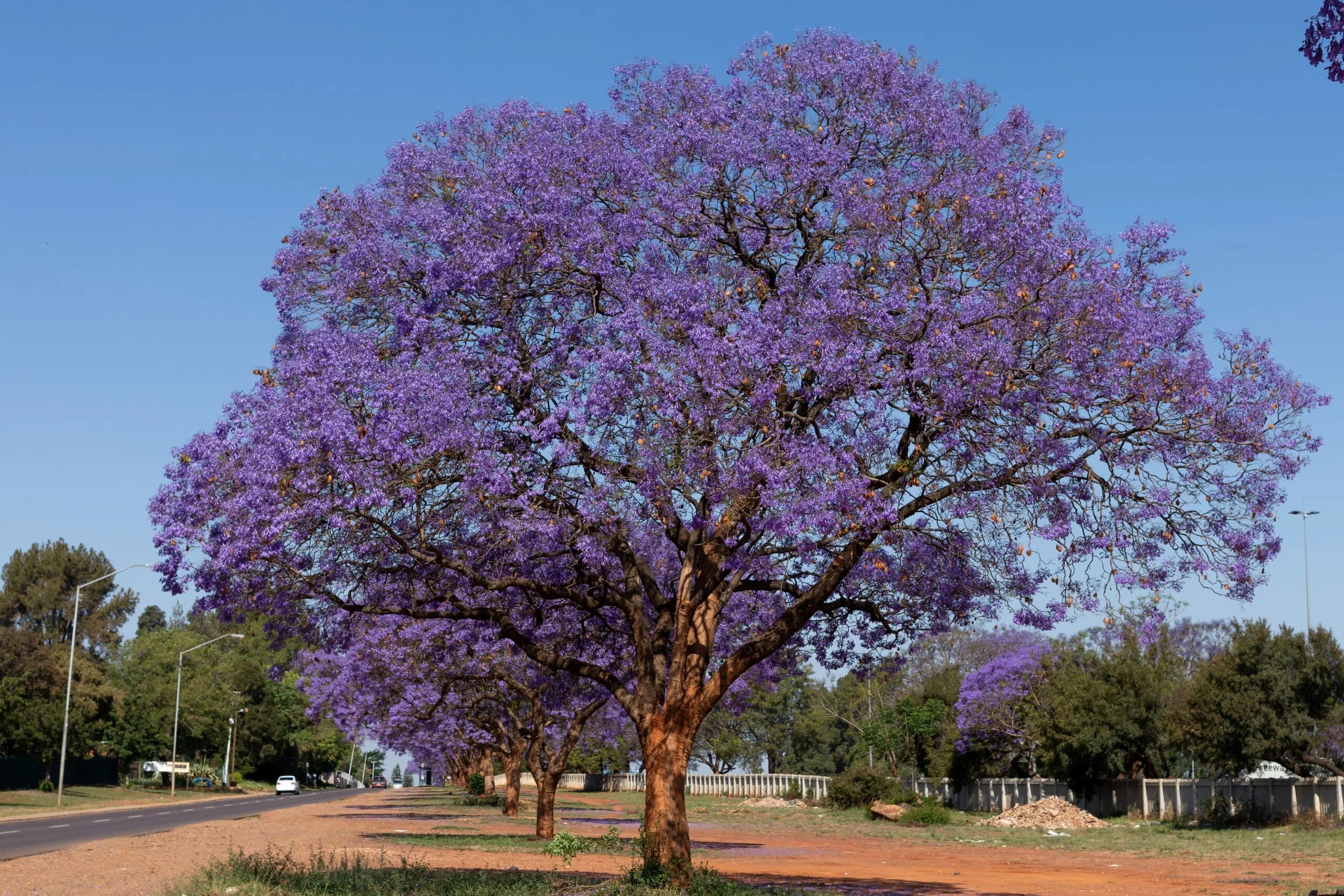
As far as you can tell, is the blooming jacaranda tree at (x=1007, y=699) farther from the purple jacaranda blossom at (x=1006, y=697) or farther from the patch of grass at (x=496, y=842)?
the patch of grass at (x=496, y=842)

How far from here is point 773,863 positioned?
94.7ft

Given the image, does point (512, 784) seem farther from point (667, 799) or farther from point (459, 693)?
point (667, 799)

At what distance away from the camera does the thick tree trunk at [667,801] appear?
16828mm

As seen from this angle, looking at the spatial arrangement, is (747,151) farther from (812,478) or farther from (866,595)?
(866,595)

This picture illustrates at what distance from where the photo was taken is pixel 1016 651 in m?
61.4

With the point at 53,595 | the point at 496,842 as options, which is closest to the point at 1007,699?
the point at 496,842

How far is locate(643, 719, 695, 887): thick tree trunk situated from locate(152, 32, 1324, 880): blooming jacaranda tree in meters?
0.05

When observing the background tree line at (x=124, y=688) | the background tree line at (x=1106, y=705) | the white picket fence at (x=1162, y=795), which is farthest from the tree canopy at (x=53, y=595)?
the white picket fence at (x=1162, y=795)

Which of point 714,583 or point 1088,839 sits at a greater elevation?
point 714,583

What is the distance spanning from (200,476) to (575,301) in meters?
5.55

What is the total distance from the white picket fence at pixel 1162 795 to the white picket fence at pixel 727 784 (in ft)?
41.4

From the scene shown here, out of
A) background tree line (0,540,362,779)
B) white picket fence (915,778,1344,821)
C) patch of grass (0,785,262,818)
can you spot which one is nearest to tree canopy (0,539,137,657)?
background tree line (0,540,362,779)

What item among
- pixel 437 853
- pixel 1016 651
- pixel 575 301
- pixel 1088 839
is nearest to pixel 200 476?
pixel 575 301

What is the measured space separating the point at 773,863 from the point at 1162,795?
26219 millimetres
